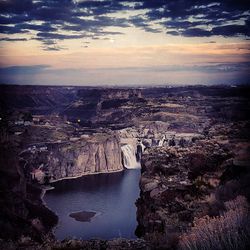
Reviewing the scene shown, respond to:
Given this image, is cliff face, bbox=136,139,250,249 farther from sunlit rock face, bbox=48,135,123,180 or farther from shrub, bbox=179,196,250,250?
sunlit rock face, bbox=48,135,123,180

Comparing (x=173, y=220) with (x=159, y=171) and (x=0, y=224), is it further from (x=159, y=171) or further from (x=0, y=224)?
(x=0, y=224)

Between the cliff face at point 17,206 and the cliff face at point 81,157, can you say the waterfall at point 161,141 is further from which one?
the cliff face at point 17,206

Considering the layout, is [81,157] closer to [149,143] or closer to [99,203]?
[99,203]

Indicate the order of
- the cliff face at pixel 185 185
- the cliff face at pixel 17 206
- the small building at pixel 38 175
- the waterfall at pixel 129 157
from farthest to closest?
the small building at pixel 38 175, the waterfall at pixel 129 157, the cliff face at pixel 17 206, the cliff face at pixel 185 185

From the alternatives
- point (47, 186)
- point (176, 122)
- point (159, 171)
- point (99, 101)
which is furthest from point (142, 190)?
point (47, 186)

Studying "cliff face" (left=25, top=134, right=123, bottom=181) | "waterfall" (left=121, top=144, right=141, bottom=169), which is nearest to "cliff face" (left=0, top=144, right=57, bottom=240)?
"cliff face" (left=25, top=134, right=123, bottom=181)

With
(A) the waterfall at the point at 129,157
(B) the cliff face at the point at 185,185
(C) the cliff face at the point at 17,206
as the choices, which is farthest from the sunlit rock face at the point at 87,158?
(B) the cliff face at the point at 185,185
